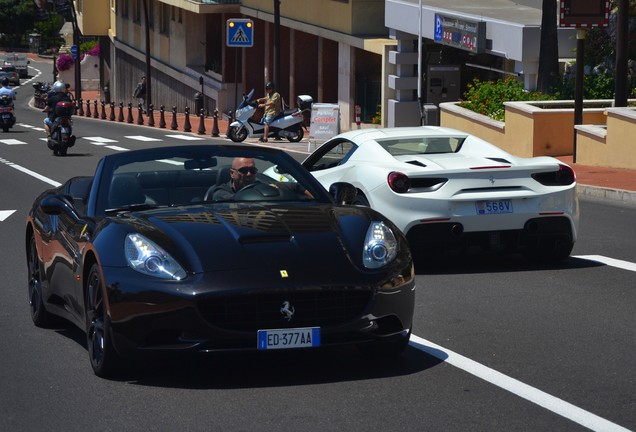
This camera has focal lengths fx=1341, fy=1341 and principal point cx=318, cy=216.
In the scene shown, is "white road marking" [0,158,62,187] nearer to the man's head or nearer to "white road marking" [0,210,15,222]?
"white road marking" [0,210,15,222]

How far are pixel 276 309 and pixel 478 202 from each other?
5.07 m

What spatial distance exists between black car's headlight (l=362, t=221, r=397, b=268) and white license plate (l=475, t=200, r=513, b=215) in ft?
13.9

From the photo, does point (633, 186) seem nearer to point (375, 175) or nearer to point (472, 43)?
point (375, 175)

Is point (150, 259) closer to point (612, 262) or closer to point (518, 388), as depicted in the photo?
point (518, 388)

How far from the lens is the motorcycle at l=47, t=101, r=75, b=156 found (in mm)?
32750

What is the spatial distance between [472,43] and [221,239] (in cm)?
3021

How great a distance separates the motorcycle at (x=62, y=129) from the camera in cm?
3275

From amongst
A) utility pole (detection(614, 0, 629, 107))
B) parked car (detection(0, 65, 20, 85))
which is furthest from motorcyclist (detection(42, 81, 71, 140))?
parked car (detection(0, 65, 20, 85))

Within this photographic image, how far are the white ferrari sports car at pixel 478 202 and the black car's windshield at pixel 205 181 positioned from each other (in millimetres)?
3162

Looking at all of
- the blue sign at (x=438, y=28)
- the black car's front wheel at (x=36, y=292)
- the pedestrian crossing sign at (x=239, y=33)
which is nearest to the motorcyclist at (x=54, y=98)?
the pedestrian crossing sign at (x=239, y=33)

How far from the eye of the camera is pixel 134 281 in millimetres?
7594

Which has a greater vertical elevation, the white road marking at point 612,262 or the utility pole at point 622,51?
the utility pole at point 622,51

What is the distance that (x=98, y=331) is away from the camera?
7973mm

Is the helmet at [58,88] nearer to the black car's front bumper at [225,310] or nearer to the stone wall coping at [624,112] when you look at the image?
the stone wall coping at [624,112]
